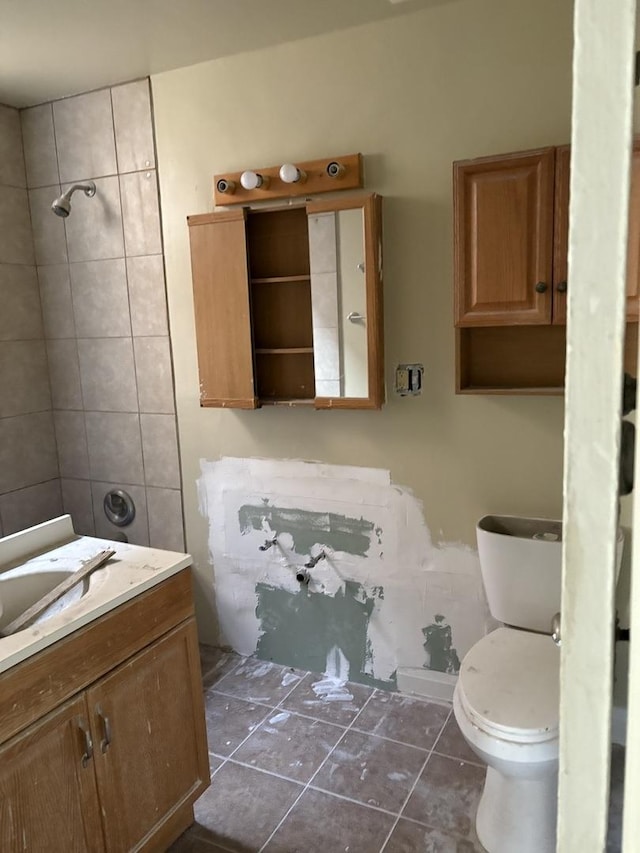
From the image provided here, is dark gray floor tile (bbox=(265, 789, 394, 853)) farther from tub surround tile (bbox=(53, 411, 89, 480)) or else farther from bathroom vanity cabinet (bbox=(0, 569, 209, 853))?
tub surround tile (bbox=(53, 411, 89, 480))

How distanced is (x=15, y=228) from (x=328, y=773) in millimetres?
2501

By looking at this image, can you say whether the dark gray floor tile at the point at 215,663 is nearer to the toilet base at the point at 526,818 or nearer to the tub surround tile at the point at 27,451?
the tub surround tile at the point at 27,451

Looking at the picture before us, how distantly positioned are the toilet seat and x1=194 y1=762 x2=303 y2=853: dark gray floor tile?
26.8 inches

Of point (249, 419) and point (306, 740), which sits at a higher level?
point (249, 419)

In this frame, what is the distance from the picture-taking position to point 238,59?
2311 millimetres

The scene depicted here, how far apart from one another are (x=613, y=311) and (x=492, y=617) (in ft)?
6.53

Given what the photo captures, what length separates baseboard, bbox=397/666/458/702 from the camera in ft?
7.77

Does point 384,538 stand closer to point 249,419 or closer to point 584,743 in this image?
point 249,419

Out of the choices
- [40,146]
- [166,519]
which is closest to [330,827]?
[166,519]

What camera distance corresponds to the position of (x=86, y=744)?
146cm

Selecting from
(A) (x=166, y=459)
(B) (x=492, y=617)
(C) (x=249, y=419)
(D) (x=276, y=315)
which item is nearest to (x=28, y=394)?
(A) (x=166, y=459)

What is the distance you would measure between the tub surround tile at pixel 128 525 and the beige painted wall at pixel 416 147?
700mm

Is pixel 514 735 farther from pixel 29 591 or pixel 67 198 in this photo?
pixel 67 198

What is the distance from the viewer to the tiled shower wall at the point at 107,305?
2598mm
